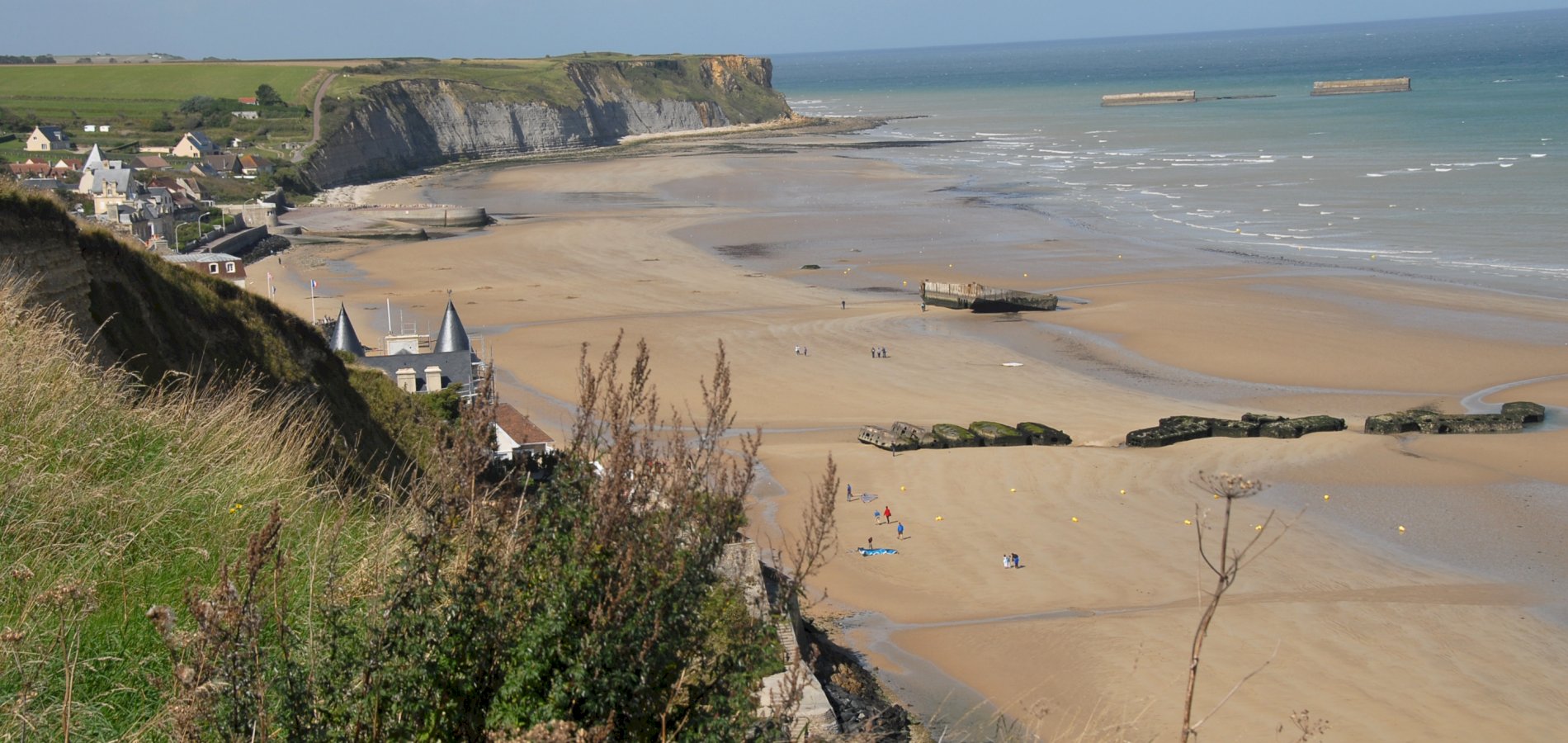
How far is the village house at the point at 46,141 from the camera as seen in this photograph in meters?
83.2

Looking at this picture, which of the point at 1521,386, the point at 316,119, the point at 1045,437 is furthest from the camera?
the point at 316,119

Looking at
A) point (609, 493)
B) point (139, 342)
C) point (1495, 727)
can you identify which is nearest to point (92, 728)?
point (609, 493)

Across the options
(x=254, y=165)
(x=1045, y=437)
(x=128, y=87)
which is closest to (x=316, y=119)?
(x=254, y=165)

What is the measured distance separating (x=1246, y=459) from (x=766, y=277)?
87.1ft

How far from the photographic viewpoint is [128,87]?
12269cm

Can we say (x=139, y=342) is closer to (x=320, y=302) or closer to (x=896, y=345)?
(x=896, y=345)

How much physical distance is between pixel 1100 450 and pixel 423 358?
43.5 ft

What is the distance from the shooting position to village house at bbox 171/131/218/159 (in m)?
85.2

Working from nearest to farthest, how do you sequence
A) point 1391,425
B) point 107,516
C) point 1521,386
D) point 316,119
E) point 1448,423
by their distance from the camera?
point 107,516, point 1391,425, point 1448,423, point 1521,386, point 316,119

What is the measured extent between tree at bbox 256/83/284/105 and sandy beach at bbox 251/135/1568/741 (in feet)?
207

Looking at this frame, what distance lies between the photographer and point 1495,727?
13.8 metres

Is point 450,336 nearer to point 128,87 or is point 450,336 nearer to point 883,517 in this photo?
point 883,517

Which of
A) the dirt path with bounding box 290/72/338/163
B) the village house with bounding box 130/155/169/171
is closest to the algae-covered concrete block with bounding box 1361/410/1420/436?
the village house with bounding box 130/155/169/171

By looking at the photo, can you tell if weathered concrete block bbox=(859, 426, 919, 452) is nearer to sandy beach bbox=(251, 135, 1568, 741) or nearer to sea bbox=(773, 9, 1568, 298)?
sandy beach bbox=(251, 135, 1568, 741)
